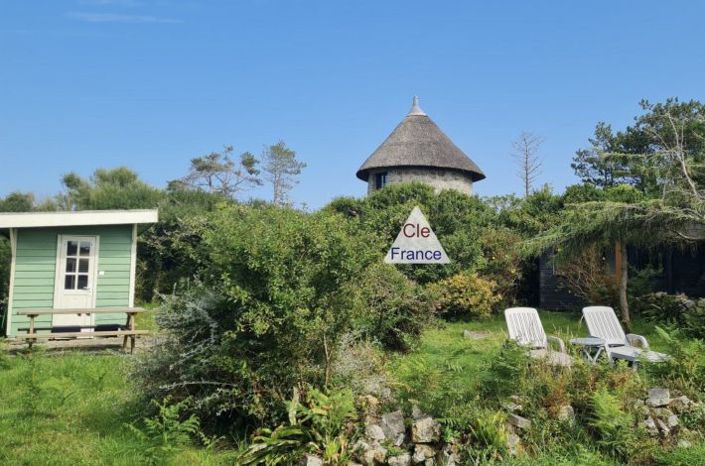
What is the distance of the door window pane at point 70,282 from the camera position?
12.3 meters

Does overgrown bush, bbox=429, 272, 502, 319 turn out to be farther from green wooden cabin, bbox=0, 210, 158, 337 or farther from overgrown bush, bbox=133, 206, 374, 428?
overgrown bush, bbox=133, 206, 374, 428

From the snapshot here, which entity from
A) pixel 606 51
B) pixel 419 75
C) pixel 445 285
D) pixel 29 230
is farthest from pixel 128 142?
pixel 419 75

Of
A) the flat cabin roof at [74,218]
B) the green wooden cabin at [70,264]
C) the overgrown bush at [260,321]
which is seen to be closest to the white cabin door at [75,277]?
the green wooden cabin at [70,264]

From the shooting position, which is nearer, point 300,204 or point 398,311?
point 300,204

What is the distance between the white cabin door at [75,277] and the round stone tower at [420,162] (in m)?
15.4

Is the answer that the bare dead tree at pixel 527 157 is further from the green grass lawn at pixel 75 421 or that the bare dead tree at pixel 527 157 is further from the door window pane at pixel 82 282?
the green grass lawn at pixel 75 421

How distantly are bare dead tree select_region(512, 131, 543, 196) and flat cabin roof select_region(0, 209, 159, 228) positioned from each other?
95.1 ft

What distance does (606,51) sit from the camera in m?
12.5

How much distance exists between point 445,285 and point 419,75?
1747cm

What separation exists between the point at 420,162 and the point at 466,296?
38.2 feet

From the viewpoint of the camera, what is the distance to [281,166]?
135 feet

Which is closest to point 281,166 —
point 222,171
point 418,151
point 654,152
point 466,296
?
point 222,171

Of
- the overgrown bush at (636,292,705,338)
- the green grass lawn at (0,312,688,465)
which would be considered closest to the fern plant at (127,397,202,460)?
the green grass lawn at (0,312,688,465)

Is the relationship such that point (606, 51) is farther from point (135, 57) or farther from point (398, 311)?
point (135, 57)
